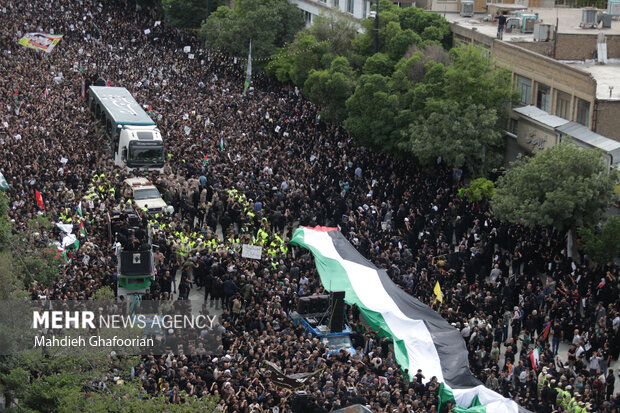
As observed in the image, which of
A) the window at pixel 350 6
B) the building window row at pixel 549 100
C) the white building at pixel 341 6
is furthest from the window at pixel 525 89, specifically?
the window at pixel 350 6

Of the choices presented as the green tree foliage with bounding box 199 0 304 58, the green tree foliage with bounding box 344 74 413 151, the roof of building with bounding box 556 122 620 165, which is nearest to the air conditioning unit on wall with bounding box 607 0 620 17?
the roof of building with bounding box 556 122 620 165

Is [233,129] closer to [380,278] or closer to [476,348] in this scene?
[380,278]

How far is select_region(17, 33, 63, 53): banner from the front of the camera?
52219 millimetres

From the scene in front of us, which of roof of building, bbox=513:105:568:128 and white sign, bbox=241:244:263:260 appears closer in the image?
white sign, bbox=241:244:263:260

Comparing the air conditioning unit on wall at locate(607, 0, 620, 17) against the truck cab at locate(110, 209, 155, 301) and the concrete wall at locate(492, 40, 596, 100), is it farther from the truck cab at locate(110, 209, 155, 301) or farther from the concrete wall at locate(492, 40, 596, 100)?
the truck cab at locate(110, 209, 155, 301)

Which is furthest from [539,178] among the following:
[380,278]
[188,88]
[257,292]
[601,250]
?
[188,88]

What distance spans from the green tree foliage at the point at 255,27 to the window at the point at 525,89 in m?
18.2

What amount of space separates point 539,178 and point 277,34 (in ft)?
94.8

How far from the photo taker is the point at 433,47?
41.5 meters

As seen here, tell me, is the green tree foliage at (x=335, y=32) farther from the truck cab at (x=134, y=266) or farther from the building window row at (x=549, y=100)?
the truck cab at (x=134, y=266)

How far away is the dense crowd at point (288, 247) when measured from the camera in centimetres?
2278

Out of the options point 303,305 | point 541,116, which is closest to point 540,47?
point 541,116

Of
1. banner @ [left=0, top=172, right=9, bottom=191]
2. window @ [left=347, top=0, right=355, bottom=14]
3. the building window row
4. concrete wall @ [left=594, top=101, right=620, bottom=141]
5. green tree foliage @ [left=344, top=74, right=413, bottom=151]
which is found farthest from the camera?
window @ [left=347, top=0, right=355, bottom=14]

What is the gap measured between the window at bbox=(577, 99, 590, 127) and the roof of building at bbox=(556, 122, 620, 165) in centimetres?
24
